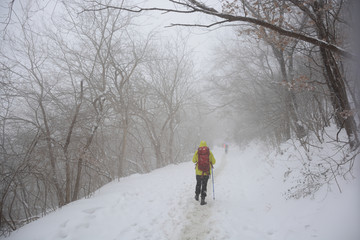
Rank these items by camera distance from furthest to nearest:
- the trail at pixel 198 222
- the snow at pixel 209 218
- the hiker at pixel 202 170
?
1. the hiker at pixel 202 170
2. the trail at pixel 198 222
3. the snow at pixel 209 218

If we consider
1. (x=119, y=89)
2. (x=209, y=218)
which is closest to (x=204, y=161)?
(x=209, y=218)

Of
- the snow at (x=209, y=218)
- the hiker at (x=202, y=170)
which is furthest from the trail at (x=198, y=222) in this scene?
the hiker at (x=202, y=170)

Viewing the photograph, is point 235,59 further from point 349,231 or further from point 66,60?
point 349,231

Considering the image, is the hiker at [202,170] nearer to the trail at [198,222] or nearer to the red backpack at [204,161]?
the red backpack at [204,161]

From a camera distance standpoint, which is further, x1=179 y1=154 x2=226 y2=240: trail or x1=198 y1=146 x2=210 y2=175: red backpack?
x1=198 y1=146 x2=210 y2=175: red backpack

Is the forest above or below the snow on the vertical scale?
above

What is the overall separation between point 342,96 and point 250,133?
1812 centimetres

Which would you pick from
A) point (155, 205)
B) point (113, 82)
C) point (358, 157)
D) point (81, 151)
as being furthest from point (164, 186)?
point (113, 82)

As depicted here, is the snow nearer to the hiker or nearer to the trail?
the trail

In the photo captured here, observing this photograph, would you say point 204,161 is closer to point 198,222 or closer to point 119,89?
point 198,222

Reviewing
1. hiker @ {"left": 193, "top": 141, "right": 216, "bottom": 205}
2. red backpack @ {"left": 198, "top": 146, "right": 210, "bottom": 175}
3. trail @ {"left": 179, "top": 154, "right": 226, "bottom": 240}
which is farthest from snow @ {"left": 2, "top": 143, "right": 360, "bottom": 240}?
red backpack @ {"left": 198, "top": 146, "right": 210, "bottom": 175}

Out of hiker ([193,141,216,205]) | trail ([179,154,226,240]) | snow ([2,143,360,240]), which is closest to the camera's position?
snow ([2,143,360,240])

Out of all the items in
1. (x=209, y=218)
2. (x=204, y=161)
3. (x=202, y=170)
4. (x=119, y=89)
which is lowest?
(x=209, y=218)

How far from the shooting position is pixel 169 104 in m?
12.8
